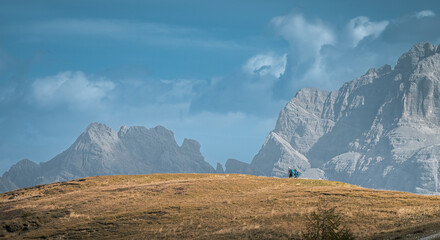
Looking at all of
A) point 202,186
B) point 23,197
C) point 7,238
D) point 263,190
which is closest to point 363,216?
point 263,190

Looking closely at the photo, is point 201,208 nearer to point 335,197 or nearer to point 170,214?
point 170,214

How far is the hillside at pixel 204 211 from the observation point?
2224 inches

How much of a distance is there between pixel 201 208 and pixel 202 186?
590 inches

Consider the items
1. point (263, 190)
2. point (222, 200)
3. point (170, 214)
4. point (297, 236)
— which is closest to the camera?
point (297, 236)

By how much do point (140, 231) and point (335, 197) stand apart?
90.3 ft

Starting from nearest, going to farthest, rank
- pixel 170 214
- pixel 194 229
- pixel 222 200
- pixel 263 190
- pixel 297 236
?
pixel 297 236 → pixel 194 229 → pixel 170 214 → pixel 222 200 → pixel 263 190

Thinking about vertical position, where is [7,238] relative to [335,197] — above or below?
below

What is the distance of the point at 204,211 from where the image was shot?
66.1 m

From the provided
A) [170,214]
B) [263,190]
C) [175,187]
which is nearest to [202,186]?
[175,187]

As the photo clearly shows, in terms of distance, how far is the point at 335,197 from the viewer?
69938 millimetres

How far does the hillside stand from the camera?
5650cm

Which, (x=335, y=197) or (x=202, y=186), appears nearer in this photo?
(x=335, y=197)

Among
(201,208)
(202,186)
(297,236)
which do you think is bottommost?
(297,236)

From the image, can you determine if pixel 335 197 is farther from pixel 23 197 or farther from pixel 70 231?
pixel 23 197
